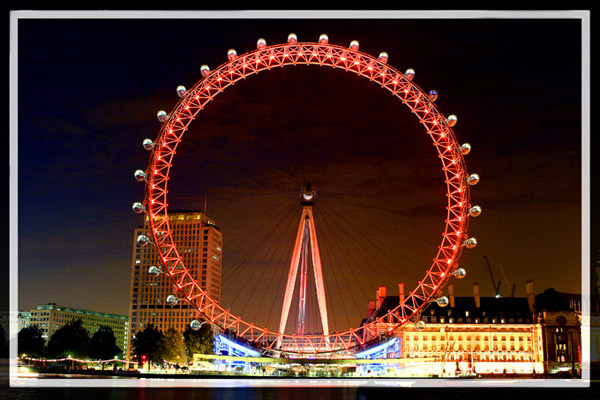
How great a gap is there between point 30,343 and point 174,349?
19.2 meters

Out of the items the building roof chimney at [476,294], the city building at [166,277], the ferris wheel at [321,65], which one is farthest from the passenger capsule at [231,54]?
the city building at [166,277]

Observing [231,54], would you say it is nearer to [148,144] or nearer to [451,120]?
[148,144]

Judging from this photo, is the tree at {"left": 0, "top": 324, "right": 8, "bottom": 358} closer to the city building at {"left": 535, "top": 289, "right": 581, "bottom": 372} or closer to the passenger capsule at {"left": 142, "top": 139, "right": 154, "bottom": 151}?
the passenger capsule at {"left": 142, "top": 139, "right": 154, "bottom": 151}

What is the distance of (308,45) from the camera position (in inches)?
1721

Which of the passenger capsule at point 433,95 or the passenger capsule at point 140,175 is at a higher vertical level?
the passenger capsule at point 433,95

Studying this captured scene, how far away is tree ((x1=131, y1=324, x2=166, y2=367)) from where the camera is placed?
88.2 meters

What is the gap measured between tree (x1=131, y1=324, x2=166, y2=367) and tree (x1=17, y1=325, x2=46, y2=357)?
12791mm

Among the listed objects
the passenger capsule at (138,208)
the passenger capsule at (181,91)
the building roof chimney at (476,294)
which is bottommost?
the building roof chimney at (476,294)

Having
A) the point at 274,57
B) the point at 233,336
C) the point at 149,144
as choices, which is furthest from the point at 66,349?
the point at 274,57

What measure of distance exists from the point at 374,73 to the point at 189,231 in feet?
442

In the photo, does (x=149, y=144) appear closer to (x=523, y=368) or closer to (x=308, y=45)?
(x=308, y=45)

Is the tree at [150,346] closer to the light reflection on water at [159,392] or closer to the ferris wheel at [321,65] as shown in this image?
the ferris wheel at [321,65]

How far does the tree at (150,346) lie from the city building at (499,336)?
114 ft

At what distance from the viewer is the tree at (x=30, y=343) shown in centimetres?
8531
